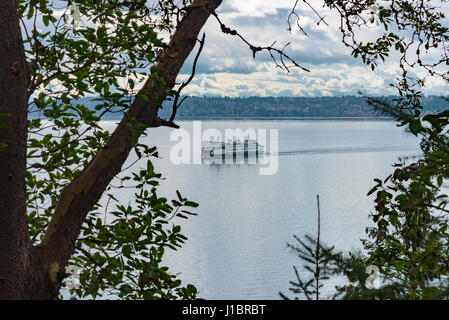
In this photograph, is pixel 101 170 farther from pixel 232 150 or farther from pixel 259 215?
pixel 232 150

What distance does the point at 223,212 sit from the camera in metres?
47.2

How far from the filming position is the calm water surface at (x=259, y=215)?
109ft

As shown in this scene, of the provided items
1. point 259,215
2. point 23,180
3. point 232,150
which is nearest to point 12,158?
point 23,180

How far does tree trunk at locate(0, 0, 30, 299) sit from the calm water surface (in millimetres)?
17807

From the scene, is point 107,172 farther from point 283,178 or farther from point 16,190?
point 283,178

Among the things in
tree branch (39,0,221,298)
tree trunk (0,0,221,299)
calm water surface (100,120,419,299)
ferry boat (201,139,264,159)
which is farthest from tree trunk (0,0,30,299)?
ferry boat (201,139,264,159)

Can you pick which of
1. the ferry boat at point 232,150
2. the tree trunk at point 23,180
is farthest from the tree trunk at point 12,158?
the ferry boat at point 232,150

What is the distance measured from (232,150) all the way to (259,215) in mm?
38180

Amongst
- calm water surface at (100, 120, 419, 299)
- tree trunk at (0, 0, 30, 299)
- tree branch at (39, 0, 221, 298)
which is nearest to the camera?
tree trunk at (0, 0, 30, 299)

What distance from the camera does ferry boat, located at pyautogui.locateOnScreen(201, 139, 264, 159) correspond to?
80875 millimetres

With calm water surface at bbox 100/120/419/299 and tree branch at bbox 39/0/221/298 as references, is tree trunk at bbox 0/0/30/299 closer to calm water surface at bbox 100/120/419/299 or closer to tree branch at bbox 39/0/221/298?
tree branch at bbox 39/0/221/298

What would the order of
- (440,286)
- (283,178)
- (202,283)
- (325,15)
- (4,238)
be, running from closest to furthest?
1. (440,286)
2. (4,238)
3. (325,15)
4. (202,283)
5. (283,178)

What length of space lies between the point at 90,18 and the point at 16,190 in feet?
5.66
